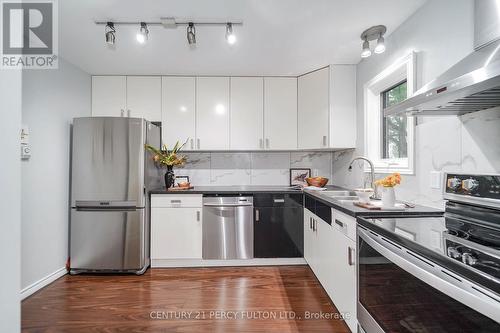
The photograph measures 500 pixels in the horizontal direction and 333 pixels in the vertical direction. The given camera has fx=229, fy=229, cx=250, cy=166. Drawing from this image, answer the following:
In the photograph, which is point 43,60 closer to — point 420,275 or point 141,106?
point 141,106

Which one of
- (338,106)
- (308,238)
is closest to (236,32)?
(338,106)

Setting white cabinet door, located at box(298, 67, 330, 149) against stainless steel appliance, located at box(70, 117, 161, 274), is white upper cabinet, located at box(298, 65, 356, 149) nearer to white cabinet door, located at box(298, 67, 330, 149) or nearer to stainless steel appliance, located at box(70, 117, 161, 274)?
white cabinet door, located at box(298, 67, 330, 149)

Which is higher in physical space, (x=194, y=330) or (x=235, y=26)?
(x=235, y=26)

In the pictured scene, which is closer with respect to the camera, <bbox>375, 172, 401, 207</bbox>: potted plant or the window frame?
<bbox>375, 172, 401, 207</bbox>: potted plant

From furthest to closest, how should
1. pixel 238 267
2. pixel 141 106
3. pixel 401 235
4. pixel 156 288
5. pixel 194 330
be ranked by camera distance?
pixel 141 106 < pixel 238 267 < pixel 156 288 < pixel 194 330 < pixel 401 235

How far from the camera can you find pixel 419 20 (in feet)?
5.52

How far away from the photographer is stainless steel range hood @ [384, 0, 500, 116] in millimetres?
862

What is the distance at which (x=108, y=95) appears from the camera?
2.89 meters

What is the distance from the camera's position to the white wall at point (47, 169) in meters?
2.07

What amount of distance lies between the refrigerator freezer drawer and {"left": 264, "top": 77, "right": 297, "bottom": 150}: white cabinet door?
1855mm

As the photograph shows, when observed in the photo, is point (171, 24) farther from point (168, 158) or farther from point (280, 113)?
point (280, 113)

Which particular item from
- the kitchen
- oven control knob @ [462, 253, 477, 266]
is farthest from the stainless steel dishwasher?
oven control knob @ [462, 253, 477, 266]

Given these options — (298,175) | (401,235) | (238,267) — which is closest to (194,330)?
(238,267)

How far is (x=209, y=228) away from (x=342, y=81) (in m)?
2.28
